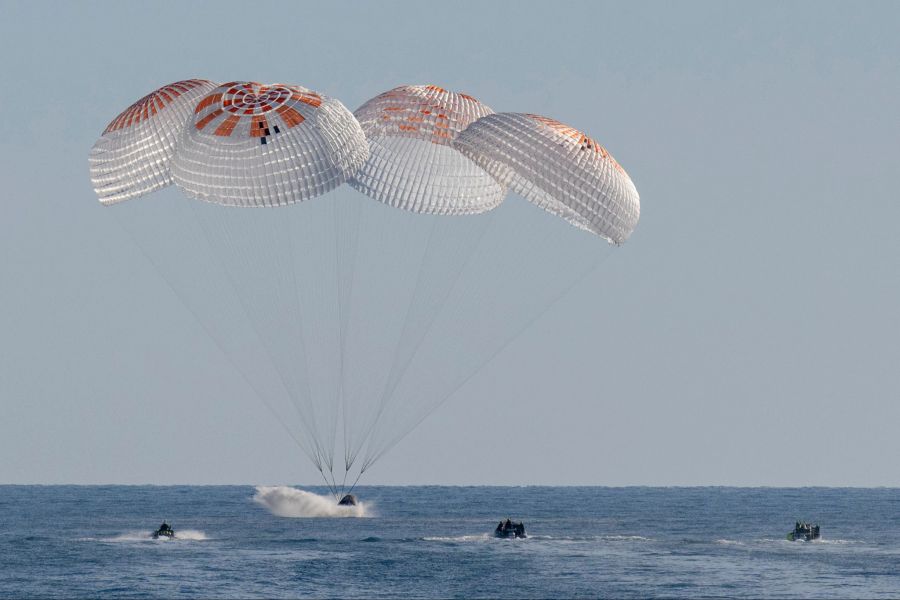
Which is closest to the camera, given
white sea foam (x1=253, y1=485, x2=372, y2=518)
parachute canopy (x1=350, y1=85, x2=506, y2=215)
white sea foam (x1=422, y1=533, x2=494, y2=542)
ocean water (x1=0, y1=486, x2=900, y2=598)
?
parachute canopy (x1=350, y1=85, x2=506, y2=215)

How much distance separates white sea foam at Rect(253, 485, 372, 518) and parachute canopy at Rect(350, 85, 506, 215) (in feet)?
121

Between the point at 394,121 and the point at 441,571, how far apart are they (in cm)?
1475

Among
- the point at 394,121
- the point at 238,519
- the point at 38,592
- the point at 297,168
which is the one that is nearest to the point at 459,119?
the point at 394,121

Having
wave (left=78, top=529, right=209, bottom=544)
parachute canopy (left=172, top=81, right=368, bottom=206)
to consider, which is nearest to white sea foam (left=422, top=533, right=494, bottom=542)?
wave (left=78, top=529, right=209, bottom=544)

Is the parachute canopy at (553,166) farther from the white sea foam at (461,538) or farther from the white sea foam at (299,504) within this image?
the white sea foam at (299,504)

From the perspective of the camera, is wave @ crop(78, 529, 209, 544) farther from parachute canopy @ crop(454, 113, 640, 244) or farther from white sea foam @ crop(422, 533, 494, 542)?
parachute canopy @ crop(454, 113, 640, 244)

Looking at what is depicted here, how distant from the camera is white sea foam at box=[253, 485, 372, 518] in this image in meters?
76.1

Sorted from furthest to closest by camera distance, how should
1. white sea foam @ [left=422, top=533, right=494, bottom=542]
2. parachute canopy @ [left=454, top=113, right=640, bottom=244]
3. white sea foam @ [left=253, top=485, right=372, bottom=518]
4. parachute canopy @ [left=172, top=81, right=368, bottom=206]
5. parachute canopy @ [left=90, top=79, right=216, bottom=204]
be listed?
white sea foam @ [left=253, top=485, right=372, bottom=518]
white sea foam @ [left=422, top=533, right=494, bottom=542]
parachute canopy @ [left=90, top=79, right=216, bottom=204]
parachute canopy @ [left=454, top=113, right=640, bottom=244]
parachute canopy @ [left=172, top=81, right=368, bottom=206]

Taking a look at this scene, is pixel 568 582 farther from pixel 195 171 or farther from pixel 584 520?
pixel 584 520

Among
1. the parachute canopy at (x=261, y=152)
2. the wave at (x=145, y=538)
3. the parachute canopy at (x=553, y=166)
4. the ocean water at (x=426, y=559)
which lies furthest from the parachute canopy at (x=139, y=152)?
the wave at (x=145, y=538)

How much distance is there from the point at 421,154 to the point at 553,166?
15.7 feet

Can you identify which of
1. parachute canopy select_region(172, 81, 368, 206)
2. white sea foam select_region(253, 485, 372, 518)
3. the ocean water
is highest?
parachute canopy select_region(172, 81, 368, 206)

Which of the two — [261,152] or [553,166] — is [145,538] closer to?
[261,152]

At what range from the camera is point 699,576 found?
45.8 metres
